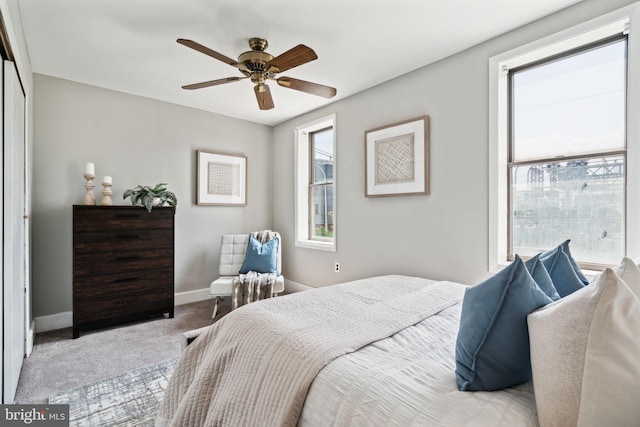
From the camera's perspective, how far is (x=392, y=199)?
3.19 meters

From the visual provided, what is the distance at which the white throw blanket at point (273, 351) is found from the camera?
114 centimetres

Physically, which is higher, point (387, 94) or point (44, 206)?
point (387, 94)

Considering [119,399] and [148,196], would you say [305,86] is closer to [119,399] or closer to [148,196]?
[148,196]

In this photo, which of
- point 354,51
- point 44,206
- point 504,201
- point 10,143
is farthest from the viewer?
point 44,206

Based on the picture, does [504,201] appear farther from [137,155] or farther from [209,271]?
[137,155]

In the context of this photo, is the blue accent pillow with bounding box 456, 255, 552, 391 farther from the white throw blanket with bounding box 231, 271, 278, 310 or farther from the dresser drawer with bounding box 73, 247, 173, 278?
the dresser drawer with bounding box 73, 247, 173, 278

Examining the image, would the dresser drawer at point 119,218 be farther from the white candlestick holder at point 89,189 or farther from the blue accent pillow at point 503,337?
the blue accent pillow at point 503,337

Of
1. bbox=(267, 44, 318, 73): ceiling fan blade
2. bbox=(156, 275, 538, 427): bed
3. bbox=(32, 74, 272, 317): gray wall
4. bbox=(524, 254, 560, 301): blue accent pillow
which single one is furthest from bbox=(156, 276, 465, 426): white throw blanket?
bbox=(32, 74, 272, 317): gray wall

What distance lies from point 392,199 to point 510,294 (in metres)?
2.29

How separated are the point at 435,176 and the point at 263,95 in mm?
1618

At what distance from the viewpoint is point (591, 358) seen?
0.72 metres

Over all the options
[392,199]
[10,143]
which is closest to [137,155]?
[10,143]

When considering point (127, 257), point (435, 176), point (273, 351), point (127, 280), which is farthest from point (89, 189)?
point (435, 176)

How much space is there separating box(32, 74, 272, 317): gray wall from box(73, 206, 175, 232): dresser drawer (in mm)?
456
